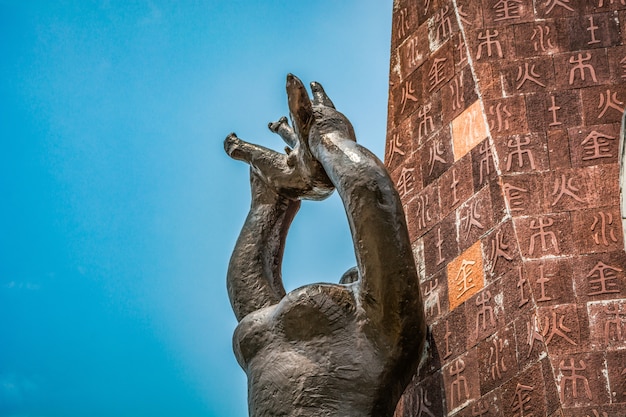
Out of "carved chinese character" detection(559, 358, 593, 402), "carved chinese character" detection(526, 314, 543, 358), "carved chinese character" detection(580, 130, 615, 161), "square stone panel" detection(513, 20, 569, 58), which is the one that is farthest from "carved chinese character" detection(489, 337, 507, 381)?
"square stone panel" detection(513, 20, 569, 58)

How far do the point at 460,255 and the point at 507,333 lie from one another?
87cm

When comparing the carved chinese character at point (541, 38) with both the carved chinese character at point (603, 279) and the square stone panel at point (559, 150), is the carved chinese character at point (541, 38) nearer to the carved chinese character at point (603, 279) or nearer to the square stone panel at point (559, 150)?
the square stone panel at point (559, 150)

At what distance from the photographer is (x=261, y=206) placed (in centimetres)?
918

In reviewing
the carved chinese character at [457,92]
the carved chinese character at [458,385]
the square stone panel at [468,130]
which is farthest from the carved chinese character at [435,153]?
the carved chinese character at [458,385]

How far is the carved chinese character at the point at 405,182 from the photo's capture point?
1005 cm

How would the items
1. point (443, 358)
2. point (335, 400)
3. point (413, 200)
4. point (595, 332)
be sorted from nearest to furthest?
point (335, 400) → point (595, 332) → point (443, 358) → point (413, 200)

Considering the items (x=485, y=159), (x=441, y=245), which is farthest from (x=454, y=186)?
(x=441, y=245)

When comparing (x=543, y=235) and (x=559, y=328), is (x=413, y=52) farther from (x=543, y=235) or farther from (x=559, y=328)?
(x=559, y=328)

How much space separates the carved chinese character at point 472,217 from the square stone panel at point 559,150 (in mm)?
617

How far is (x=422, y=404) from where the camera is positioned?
9.06 m

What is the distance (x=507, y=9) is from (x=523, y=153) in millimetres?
1355

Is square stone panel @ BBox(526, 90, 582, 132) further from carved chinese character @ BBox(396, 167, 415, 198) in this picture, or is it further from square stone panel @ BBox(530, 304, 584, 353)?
square stone panel @ BBox(530, 304, 584, 353)

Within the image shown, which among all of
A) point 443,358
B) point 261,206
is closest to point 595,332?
point 443,358

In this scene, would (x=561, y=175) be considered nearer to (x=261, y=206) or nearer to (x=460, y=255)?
(x=460, y=255)
